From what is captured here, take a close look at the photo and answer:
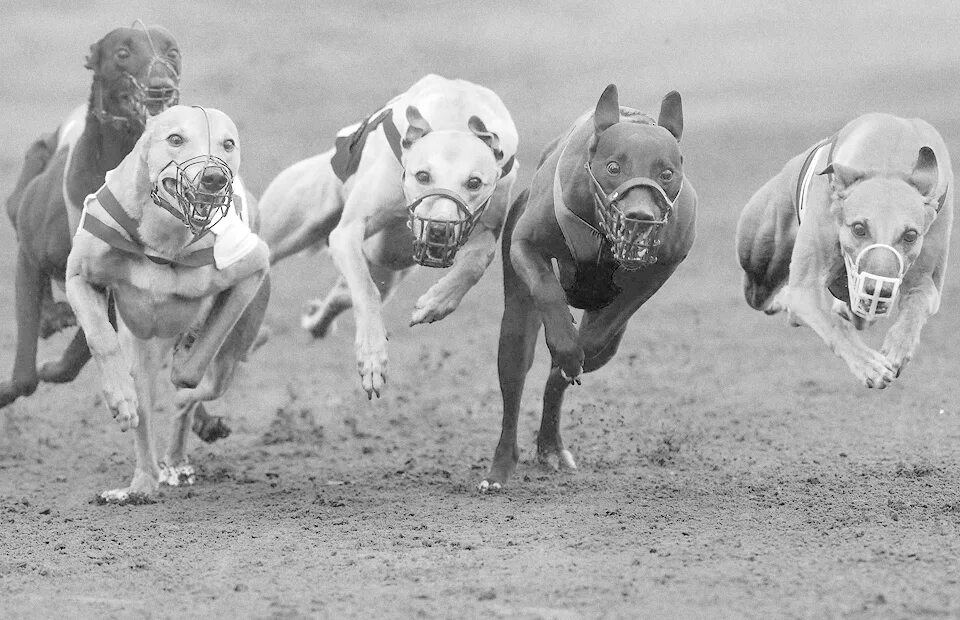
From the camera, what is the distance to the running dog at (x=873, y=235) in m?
5.77

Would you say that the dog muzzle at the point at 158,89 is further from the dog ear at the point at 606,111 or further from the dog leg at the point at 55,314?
the dog ear at the point at 606,111

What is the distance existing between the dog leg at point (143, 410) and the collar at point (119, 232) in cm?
60

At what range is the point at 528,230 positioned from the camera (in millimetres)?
6465

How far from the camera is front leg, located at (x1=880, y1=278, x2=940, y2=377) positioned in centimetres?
596

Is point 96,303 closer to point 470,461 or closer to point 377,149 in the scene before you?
point 377,149

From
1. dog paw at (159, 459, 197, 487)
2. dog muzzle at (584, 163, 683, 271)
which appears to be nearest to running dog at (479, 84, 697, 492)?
dog muzzle at (584, 163, 683, 271)

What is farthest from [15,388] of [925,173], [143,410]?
[925,173]

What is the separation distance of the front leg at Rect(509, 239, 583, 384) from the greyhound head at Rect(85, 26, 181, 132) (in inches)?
77.1

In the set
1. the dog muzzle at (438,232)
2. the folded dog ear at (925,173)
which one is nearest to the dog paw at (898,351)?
the folded dog ear at (925,173)

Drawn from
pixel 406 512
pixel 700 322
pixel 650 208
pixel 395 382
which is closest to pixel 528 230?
pixel 650 208

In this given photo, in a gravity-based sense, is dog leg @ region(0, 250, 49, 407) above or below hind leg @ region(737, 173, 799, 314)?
below

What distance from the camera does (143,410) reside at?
22.5ft

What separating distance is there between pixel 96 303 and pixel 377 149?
1592mm

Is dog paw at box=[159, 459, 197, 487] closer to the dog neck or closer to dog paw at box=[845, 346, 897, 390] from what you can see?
the dog neck
